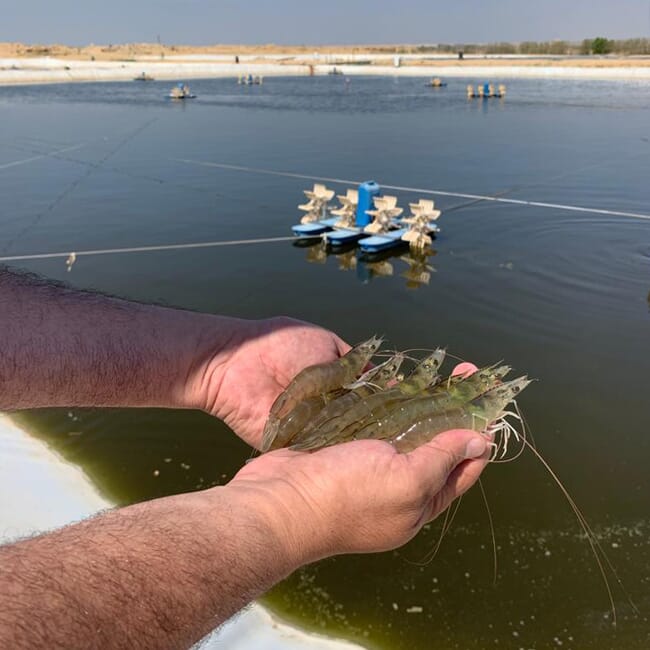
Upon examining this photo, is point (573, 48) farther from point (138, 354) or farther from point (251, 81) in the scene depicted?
point (138, 354)

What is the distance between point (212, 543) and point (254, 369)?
1.92 m

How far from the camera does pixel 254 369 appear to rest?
3.84 m

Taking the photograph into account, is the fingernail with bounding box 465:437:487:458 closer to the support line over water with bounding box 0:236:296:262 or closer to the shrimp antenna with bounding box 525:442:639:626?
the shrimp antenna with bounding box 525:442:639:626

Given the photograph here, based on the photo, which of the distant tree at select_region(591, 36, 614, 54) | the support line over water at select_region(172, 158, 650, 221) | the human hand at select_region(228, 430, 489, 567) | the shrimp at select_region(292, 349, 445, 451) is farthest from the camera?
the distant tree at select_region(591, 36, 614, 54)

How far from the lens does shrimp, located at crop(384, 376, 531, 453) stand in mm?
3672

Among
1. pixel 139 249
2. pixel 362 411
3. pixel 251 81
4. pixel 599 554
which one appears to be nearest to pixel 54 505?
pixel 362 411

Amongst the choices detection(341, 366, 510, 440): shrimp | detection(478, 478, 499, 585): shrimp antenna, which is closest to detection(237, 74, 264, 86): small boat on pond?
detection(478, 478, 499, 585): shrimp antenna

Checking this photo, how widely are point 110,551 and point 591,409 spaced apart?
712 cm

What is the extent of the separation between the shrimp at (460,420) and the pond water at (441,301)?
6.65ft

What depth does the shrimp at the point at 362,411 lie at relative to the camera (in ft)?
11.6

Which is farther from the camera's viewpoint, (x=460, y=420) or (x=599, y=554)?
(x=599, y=554)

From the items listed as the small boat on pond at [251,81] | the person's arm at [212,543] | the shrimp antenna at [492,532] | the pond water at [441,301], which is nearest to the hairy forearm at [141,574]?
the person's arm at [212,543]

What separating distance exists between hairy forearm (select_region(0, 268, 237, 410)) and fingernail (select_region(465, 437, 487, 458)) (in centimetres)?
166

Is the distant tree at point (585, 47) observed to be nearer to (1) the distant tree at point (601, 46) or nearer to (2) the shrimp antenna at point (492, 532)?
(1) the distant tree at point (601, 46)
